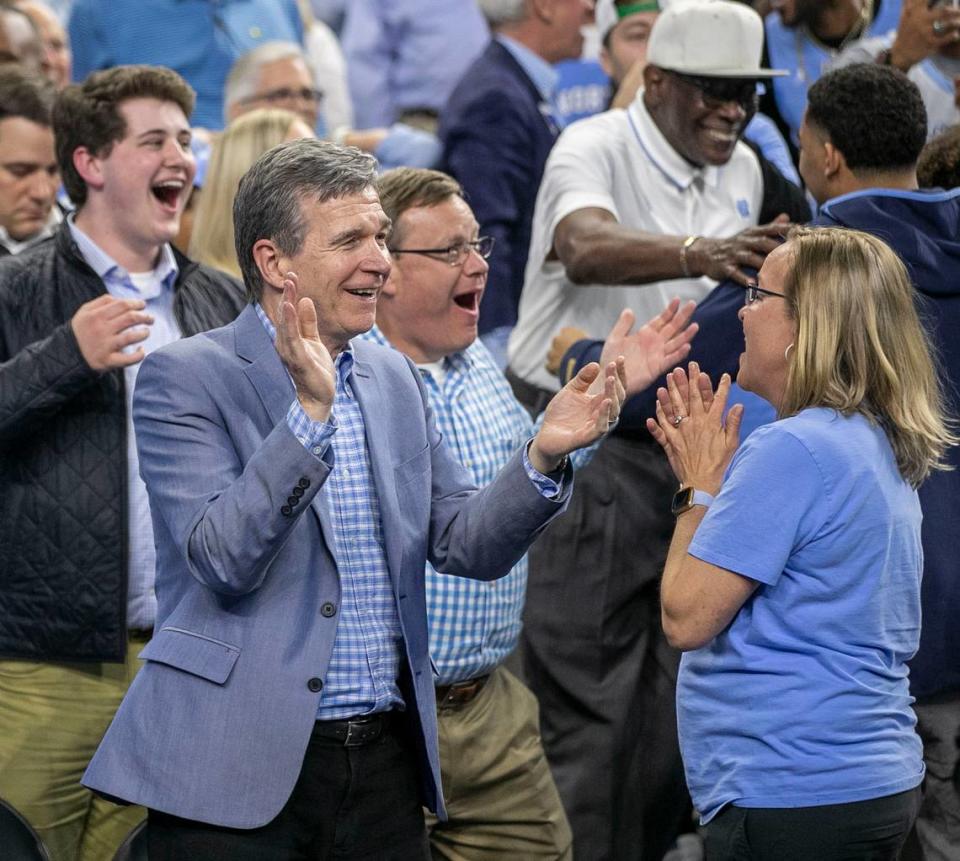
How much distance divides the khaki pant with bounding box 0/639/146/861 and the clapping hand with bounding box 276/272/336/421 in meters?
1.35

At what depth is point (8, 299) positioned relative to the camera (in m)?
3.78

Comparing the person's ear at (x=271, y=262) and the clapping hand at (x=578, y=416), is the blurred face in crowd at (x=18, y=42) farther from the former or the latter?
the clapping hand at (x=578, y=416)

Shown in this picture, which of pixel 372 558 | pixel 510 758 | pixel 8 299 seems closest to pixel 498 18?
pixel 8 299

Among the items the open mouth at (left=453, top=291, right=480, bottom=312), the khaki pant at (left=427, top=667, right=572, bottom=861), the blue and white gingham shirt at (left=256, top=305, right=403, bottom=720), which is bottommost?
the khaki pant at (left=427, top=667, right=572, bottom=861)

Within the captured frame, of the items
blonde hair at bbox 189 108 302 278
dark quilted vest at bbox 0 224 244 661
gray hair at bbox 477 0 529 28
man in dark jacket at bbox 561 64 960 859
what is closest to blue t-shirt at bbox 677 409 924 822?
man in dark jacket at bbox 561 64 960 859

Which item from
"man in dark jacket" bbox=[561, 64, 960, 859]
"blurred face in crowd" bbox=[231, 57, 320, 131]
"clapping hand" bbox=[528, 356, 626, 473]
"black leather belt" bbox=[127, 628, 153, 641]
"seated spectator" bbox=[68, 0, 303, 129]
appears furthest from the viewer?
"seated spectator" bbox=[68, 0, 303, 129]

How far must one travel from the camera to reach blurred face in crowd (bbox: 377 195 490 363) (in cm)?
380

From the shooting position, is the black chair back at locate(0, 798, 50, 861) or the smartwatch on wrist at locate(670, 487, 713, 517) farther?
the black chair back at locate(0, 798, 50, 861)

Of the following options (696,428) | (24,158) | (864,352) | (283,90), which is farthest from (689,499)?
(283,90)

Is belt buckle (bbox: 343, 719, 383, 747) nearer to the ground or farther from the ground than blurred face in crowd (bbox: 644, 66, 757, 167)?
nearer to the ground

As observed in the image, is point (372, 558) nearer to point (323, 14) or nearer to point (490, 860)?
point (490, 860)

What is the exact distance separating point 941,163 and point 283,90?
3.03 metres

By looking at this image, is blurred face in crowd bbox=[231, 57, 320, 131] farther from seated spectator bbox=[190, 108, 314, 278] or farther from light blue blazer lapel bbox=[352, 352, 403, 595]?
light blue blazer lapel bbox=[352, 352, 403, 595]

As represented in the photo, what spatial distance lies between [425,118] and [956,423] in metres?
3.91
